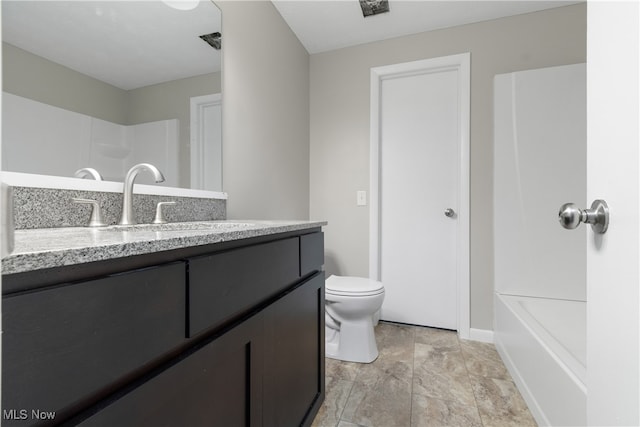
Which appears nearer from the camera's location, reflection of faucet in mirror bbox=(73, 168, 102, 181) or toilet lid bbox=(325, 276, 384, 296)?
reflection of faucet in mirror bbox=(73, 168, 102, 181)

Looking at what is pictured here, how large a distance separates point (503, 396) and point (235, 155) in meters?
1.76

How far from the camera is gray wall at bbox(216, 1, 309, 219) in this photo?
165cm

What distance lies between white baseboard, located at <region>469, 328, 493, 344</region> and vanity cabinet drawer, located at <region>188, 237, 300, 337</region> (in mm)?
1681

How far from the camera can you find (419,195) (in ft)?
7.84

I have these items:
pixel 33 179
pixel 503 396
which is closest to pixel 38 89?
pixel 33 179

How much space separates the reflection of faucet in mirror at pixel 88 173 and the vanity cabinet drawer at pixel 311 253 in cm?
69

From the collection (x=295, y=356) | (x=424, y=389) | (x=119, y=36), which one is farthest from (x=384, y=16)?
(x=424, y=389)

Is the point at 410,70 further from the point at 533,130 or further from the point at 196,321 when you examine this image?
the point at 196,321

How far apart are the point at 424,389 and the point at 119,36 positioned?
77.2 inches

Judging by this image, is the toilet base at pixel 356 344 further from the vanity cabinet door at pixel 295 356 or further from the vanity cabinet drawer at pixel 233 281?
the vanity cabinet drawer at pixel 233 281

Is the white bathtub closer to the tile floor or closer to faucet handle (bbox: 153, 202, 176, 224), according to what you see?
the tile floor

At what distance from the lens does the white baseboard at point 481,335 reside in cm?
215

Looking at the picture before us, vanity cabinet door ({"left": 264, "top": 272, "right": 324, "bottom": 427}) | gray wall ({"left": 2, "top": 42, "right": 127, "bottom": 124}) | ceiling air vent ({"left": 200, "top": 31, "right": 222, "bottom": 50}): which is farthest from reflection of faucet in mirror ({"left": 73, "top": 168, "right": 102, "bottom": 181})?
ceiling air vent ({"left": 200, "top": 31, "right": 222, "bottom": 50})

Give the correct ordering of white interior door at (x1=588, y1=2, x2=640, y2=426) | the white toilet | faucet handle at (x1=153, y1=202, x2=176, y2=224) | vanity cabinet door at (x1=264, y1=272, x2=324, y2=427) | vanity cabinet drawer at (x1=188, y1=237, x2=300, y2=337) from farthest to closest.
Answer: the white toilet → faucet handle at (x1=153, y1=202, x2=176, y2=224) → vanity cabinet door at (x1=264, y1=272, x2=324, y2=427) → vanity cabinet drawer at (x1=188, y1=237, x2=300, y2=337) → white interior door at (x1=588, y1=2, x2=640, y2=426)
